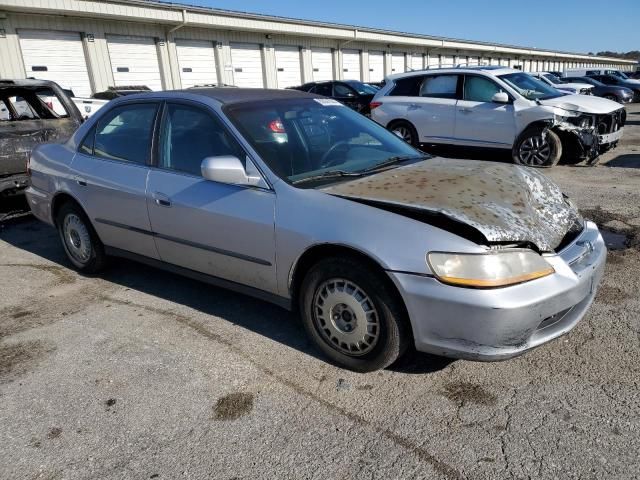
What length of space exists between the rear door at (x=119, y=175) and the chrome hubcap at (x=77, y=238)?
284mm

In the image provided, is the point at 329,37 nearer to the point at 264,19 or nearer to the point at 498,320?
the point at 264,19

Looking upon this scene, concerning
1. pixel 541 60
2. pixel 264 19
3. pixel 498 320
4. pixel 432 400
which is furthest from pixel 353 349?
pixel 541 60

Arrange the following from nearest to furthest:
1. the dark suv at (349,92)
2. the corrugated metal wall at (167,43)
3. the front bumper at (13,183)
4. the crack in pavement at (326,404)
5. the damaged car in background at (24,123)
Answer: the crack in pavement at (326,404) < the front bumper at (13,183) < the damaged car in background at (24,123) < the dark suv at (349,92) < the corrugated metal wall at (167,43)

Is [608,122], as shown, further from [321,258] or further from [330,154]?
[321,258]

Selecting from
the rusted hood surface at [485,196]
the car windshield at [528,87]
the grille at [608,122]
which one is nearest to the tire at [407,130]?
the car windshield at [528,87]

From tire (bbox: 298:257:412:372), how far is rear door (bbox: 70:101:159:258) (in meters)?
1.57

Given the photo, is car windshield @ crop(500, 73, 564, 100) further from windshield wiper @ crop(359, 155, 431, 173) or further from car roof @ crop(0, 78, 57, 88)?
car roof @ crop(0, 78, 57, 88)

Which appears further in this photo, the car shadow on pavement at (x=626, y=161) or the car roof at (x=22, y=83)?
the car shadow on pavement at (x=626, y=161)

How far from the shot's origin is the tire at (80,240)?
178 inches

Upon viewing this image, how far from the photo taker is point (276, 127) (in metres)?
3.50

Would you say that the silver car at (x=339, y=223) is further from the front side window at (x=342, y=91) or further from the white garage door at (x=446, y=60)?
the white garage door at (x=446, y=60)

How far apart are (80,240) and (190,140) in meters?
1.74

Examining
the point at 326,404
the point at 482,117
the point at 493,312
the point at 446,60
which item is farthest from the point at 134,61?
the point at 446,60

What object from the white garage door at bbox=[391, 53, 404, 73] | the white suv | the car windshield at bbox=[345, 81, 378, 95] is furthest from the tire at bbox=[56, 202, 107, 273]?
the white garage door at bbox=[391, 53, 404, 73]
